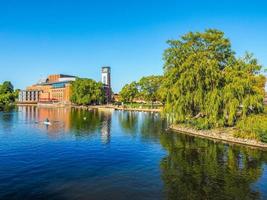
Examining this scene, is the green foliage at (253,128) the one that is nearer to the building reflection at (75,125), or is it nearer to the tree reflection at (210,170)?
the tree reflection at (210,170)

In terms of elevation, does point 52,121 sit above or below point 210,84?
below

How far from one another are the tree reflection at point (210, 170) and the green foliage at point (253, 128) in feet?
12.4

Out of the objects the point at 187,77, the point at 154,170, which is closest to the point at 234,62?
the point at 187,77

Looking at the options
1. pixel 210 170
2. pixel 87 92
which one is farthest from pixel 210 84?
pixel 87 92

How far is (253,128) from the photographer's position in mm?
42188

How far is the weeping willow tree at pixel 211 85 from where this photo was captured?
48.4 meters

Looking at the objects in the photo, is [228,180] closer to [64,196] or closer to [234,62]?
[64,196]

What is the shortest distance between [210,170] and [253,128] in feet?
55.6

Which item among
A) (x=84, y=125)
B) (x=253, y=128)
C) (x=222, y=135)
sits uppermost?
(x=253, y=128)

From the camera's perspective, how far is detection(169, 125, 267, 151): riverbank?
1630 inches

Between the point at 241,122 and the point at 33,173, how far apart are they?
104 feet

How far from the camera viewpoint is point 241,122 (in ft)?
148

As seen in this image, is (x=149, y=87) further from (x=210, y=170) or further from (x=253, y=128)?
(x=210, y=170)

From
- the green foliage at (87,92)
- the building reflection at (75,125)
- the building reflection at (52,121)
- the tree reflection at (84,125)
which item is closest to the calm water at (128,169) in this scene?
the building reflection at (75,125)
